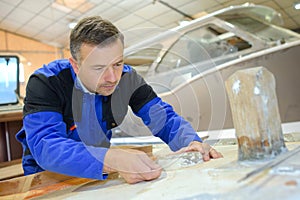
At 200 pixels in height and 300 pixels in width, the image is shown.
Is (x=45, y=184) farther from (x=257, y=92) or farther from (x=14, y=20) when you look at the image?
(x=14, y=20)

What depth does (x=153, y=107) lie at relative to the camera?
948 mm

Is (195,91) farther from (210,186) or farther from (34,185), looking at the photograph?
(210,186)

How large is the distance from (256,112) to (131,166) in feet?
0.90

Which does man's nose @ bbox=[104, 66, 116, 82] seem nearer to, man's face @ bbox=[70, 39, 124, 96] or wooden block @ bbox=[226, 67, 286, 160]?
man's face @ bbox=[70, 39, 124, 96]

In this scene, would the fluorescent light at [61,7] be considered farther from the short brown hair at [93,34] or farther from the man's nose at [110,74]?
the man's nose at [110,74]

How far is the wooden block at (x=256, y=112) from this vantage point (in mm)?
473

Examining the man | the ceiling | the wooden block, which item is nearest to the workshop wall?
the ceiling

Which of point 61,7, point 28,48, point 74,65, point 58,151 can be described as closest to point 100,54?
point 74,65

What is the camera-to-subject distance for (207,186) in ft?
1.41

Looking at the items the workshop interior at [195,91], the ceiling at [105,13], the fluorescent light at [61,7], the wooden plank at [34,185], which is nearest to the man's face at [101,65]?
the workshop interior at [195,91]

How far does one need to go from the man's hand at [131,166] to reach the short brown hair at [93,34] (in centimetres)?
30

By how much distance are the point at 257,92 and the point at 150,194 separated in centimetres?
26

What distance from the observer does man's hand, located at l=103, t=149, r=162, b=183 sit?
0.57 m

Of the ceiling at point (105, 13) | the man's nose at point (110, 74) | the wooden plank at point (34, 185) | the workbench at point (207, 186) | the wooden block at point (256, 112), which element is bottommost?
the wooden plank at point (34, 185)
